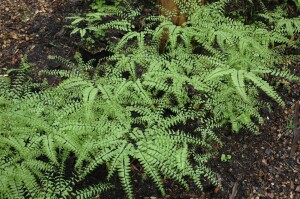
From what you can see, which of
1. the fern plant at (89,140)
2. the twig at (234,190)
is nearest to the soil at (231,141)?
the twig at (234,190)

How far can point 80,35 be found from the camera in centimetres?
562

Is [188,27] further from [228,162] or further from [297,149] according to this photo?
[297,149]

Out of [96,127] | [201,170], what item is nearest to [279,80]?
[201,170]

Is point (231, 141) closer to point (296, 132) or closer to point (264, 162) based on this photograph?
point (264, 162)

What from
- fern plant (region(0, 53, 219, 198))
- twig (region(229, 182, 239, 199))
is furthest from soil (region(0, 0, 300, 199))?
fern plant (region(0, 53, 219, 198))

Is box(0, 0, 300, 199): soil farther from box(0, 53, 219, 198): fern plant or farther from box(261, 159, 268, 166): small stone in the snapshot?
box(0, 53, 219, 198): fern plant

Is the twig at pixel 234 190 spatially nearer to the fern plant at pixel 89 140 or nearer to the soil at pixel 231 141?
the soil at pixel 231 141

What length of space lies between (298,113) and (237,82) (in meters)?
1.48

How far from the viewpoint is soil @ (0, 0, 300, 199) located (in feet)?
13.5

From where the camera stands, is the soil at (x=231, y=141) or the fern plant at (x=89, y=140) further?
the soil at (x=231, y=141)

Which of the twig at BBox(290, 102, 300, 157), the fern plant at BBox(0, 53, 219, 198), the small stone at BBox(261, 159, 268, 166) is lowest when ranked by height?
the small stone at BBox(261, 159, 268, 166)

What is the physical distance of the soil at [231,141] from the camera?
13.5 ft

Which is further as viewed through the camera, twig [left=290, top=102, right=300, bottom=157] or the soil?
twig [left=290, top=102, right=300, bottom=157]

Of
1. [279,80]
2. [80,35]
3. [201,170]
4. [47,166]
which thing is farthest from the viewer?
[80,35]
